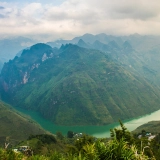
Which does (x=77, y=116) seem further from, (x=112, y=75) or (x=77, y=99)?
(x=112, y=75)

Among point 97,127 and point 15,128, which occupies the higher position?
point 15,128

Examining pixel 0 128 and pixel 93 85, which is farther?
pixel 93 85

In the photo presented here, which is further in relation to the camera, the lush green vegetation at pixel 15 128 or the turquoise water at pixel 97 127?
the turquoise water at pixel 97 127

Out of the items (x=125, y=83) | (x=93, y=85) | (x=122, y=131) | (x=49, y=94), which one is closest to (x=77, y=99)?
(x=93, y=85)

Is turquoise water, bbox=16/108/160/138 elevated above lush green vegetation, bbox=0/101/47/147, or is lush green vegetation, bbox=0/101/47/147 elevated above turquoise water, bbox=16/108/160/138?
lush green vegetation, bbox=0/101/47/147

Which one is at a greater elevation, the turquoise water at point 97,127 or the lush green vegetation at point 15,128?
the lush green vegetation at point 15,128

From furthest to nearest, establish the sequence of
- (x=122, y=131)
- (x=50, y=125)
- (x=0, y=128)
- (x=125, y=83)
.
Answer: (x=125, y=83), (x=50, y=125), (x=0, y=128), (x=122, y=131)

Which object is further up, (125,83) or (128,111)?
(125,83)

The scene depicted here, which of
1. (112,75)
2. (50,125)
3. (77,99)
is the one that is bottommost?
(50,125)

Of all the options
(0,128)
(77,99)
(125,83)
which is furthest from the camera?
(125,83)

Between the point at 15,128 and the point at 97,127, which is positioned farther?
the point at 97,127

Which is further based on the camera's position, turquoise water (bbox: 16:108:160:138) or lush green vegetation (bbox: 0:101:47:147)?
turquoise water (bbox: 16:108:160:138)
